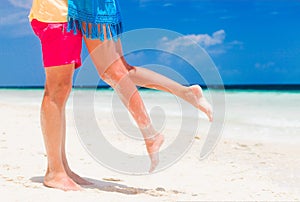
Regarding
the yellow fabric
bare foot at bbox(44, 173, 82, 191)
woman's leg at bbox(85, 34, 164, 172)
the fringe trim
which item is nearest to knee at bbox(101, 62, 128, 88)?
woman's leg at bbox(85, 34, 164, 172)

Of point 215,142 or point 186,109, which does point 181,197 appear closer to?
point 215,142

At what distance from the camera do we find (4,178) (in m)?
3.02

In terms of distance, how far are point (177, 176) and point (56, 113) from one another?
4.19 feet

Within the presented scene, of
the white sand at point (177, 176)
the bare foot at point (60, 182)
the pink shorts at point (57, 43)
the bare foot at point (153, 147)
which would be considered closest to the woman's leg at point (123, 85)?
the bare foot at point (153, 147)

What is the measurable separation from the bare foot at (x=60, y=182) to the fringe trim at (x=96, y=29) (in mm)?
844

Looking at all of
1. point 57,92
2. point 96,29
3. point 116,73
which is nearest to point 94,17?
point 96,29

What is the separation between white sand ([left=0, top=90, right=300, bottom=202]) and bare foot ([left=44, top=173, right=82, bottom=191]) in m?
0.04

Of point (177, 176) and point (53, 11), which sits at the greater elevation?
point (53, 11)

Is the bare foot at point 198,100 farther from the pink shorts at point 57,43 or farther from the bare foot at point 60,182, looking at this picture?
the bare foot at point 60,182

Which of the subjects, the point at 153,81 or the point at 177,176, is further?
the point at 177,176

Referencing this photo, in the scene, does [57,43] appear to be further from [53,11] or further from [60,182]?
[60,182]

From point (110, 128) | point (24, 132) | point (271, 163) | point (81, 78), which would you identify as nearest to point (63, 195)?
point (81, 78)

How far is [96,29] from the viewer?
2.73 metres

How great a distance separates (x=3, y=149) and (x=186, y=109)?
18.4 feet
